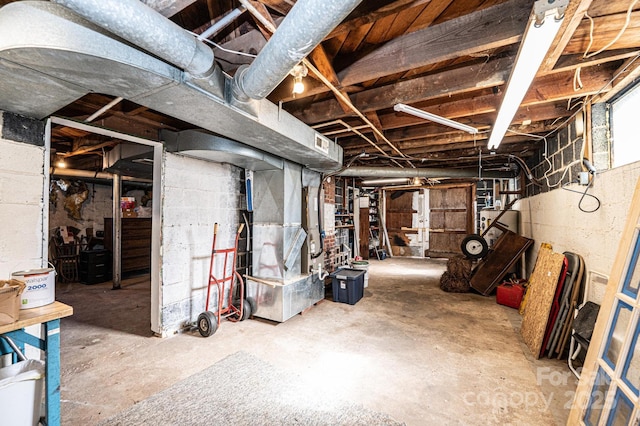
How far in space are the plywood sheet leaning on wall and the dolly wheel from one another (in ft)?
10.8

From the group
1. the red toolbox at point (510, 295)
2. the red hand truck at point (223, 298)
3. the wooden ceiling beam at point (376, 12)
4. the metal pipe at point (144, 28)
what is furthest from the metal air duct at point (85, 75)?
the red toolbox at point (510, 295)

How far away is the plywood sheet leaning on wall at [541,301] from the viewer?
2742mm

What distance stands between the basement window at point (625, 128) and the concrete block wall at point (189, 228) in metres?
4.11

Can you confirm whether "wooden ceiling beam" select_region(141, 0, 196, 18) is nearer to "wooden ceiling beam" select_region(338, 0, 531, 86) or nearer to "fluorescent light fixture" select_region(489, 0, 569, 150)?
"wooden ceiling beam" select_region(338, 0, 531, 86)

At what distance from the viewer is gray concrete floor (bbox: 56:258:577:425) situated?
202 centimetres

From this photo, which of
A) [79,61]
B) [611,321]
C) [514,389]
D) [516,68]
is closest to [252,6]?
[79,61]

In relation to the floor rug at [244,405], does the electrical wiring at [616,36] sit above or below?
above

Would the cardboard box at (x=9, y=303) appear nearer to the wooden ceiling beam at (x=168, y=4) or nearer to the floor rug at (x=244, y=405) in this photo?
the floor rug at (x=244, y=405)

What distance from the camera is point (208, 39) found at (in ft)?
6.12

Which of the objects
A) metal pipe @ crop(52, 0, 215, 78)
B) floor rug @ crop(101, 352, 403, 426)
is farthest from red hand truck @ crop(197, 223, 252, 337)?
metal pipe @ crop(52, 0, 215, 78)

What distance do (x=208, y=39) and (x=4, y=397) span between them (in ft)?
7.41

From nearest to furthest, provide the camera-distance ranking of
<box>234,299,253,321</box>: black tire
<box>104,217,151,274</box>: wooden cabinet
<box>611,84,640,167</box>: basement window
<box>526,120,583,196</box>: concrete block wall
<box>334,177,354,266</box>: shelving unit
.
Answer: <box>611,84,640,167</box>: basement window, <box>526,120,583,196</box>: concrete block wall, <box>234,299,253,321</box>: black tire, <box>104,217,151,274</box>: wooden cabinet, <box>334,177,354,266</box>: shelving unit

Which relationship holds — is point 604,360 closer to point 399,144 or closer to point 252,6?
point 252,6

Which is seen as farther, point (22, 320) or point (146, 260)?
point (146, 260)
